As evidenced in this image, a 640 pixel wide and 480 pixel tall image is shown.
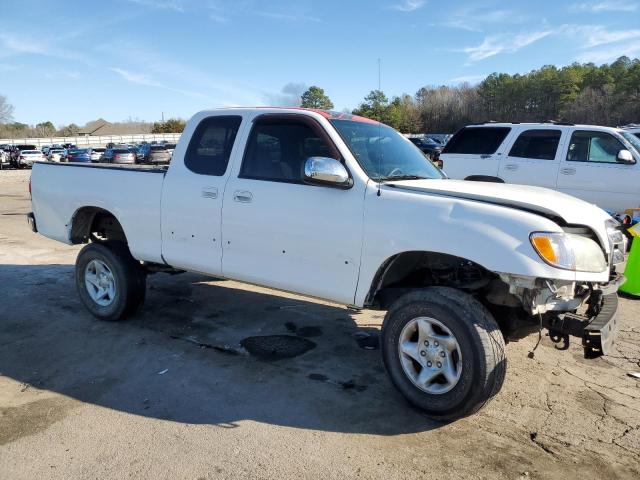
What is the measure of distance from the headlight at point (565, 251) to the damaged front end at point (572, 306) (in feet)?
0.41

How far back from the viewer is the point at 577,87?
81.2 meters

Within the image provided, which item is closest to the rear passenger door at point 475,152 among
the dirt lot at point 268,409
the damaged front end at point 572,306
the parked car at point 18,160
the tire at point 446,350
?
the dirt lot at point 268,409

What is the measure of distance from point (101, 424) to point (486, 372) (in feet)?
8.21

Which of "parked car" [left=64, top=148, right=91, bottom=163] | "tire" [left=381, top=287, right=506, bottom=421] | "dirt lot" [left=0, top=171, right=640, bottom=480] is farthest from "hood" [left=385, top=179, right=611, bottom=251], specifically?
"parked car" [left=64, top=148, right=91, bottom=163]

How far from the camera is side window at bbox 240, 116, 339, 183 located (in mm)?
4188

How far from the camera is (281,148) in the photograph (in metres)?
4.36

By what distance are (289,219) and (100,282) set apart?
2635 millimetres

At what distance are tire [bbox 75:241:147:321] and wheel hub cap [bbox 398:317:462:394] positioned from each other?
300 centimetres

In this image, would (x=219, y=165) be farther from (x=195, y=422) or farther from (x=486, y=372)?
(x=486, y=372)

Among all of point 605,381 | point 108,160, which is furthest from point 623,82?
point 605,381

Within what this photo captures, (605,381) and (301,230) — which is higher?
(301,230)

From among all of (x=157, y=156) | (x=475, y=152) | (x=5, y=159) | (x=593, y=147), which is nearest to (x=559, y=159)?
(x=593, y=147)

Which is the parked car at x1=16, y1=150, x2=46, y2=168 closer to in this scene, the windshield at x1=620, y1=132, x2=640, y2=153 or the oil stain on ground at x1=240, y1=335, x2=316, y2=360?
the windshield at x1=620, y1=132, x2=640, y2=153

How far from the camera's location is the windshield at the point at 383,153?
405 centimetres
